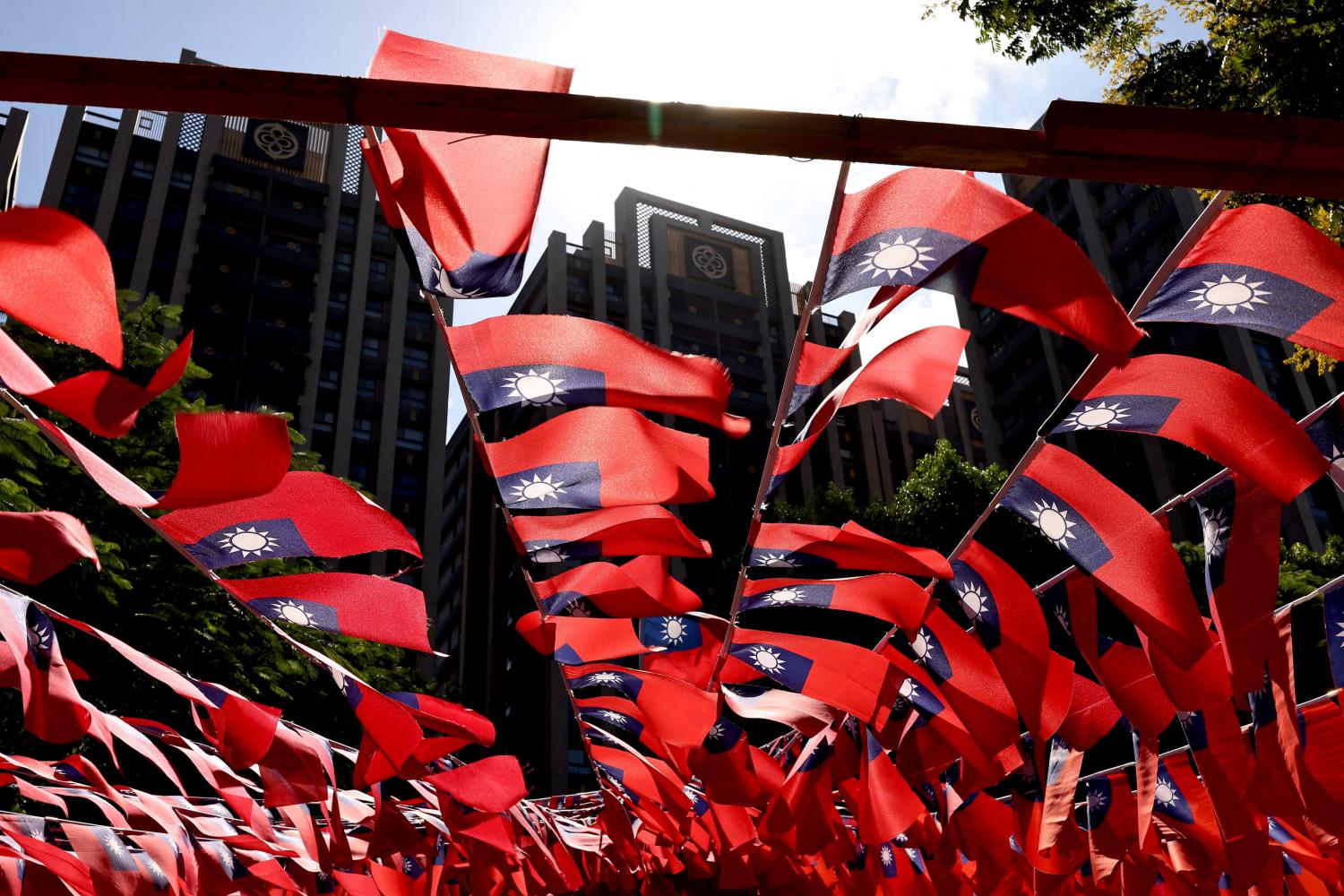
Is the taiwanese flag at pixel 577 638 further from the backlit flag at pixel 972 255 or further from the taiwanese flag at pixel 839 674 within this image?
the backlit flag at pixel 972 255

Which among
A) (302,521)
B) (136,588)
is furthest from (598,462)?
(136,588)

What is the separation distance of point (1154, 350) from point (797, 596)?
26.4 meters

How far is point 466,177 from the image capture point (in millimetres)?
2689

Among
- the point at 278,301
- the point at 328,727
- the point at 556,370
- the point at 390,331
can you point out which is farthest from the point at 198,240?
the point at 556,370

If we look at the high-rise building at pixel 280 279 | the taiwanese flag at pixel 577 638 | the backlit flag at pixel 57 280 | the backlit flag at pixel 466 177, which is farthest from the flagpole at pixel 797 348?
the high-rise building at pixel 280 279

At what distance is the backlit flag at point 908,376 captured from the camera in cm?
332

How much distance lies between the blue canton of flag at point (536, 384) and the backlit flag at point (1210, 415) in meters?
1.52

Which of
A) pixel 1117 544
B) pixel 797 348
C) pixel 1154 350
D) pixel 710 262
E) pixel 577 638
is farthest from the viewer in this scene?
pixel 710 262

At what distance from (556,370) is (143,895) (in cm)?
385

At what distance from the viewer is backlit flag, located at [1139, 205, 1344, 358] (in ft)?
9.00

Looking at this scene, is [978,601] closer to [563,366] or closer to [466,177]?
[563,366]

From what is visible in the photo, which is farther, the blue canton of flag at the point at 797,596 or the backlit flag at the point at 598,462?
the blue canton of flag at the point at 797,596

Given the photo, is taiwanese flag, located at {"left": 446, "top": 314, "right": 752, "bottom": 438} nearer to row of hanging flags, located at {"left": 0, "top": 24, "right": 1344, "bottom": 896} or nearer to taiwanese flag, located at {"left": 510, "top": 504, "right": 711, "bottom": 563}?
row of hanging flags, located at {"left": 0, "top": 24, "right": 1344, "bottom": 896}

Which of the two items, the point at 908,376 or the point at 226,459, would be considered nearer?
the point at 226,459
